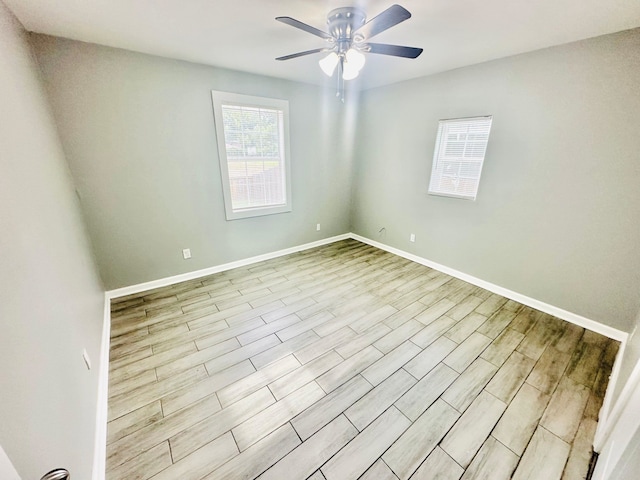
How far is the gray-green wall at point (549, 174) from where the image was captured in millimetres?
2014

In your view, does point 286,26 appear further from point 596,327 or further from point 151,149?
point 596,327

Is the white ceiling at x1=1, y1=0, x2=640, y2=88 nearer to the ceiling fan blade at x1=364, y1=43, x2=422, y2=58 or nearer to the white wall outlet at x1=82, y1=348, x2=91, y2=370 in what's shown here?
the ceiling fan blade at x1=364, y1=43, x2=422, y2=58

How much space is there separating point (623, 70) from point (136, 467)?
4213mm

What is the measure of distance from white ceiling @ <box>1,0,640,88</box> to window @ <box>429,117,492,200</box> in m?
0.65

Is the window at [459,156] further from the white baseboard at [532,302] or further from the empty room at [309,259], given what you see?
the white baseboard at [532,302]

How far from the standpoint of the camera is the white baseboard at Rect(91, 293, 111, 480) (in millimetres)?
1245

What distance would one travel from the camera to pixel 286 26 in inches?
74.9

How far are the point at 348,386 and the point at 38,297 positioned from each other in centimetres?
175

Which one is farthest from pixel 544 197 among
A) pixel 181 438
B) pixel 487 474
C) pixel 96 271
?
pixel 96 271

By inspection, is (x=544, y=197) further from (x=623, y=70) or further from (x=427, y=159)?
(x=427, y=159)

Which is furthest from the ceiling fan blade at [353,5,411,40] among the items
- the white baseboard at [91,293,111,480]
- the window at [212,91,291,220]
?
the white baseboard at [91,293,111,480]

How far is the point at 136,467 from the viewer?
129cm

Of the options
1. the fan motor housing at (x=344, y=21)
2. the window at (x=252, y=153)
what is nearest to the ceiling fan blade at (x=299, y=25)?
the fan motor housing at (x=344, y=21)

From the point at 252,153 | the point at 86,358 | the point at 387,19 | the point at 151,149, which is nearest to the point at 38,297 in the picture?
the point at 86,358
